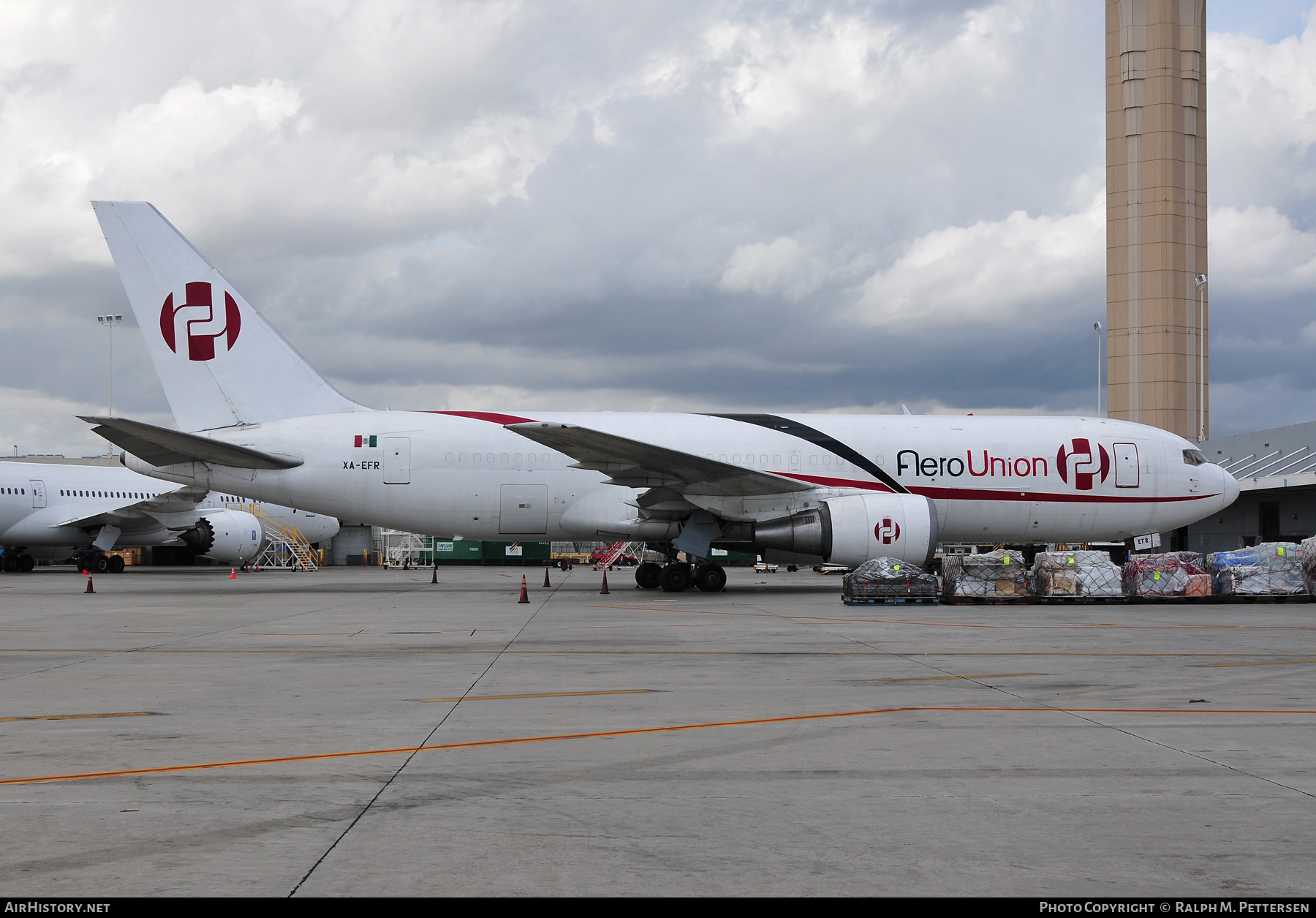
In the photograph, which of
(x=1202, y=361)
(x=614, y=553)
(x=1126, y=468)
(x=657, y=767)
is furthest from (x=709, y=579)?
(x=1202, y=361)

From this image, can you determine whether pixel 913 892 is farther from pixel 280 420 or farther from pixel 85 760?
pixel 280 420

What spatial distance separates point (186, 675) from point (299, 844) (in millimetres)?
6026

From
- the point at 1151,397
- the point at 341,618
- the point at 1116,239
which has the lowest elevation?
the point at 341,618

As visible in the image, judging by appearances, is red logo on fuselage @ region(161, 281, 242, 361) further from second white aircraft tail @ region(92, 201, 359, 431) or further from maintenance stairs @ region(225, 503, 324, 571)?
maintenance stairs @ region(225, 503, 324, 571)

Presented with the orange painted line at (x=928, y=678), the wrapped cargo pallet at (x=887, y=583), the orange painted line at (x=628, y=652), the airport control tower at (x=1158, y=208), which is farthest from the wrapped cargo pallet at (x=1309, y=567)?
the airport control tower at (x=1158, y=208)

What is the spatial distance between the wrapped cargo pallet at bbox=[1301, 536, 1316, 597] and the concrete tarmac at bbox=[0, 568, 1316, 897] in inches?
392

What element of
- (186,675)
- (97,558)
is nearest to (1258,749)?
(186,675)

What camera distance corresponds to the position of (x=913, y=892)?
3.57m

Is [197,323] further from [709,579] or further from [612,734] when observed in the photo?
[612,734]

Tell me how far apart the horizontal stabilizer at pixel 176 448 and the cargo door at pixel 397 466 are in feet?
6.02

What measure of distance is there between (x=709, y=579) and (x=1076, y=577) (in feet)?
24.1

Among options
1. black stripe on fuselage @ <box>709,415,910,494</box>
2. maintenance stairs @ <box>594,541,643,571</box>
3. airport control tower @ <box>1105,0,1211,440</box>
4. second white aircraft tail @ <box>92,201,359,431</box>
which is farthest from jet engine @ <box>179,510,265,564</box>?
airport control tower @ <box>1105,0,1211,440</box>

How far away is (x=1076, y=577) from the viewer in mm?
20531

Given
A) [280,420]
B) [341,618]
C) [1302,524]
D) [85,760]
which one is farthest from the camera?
[1302,524]
